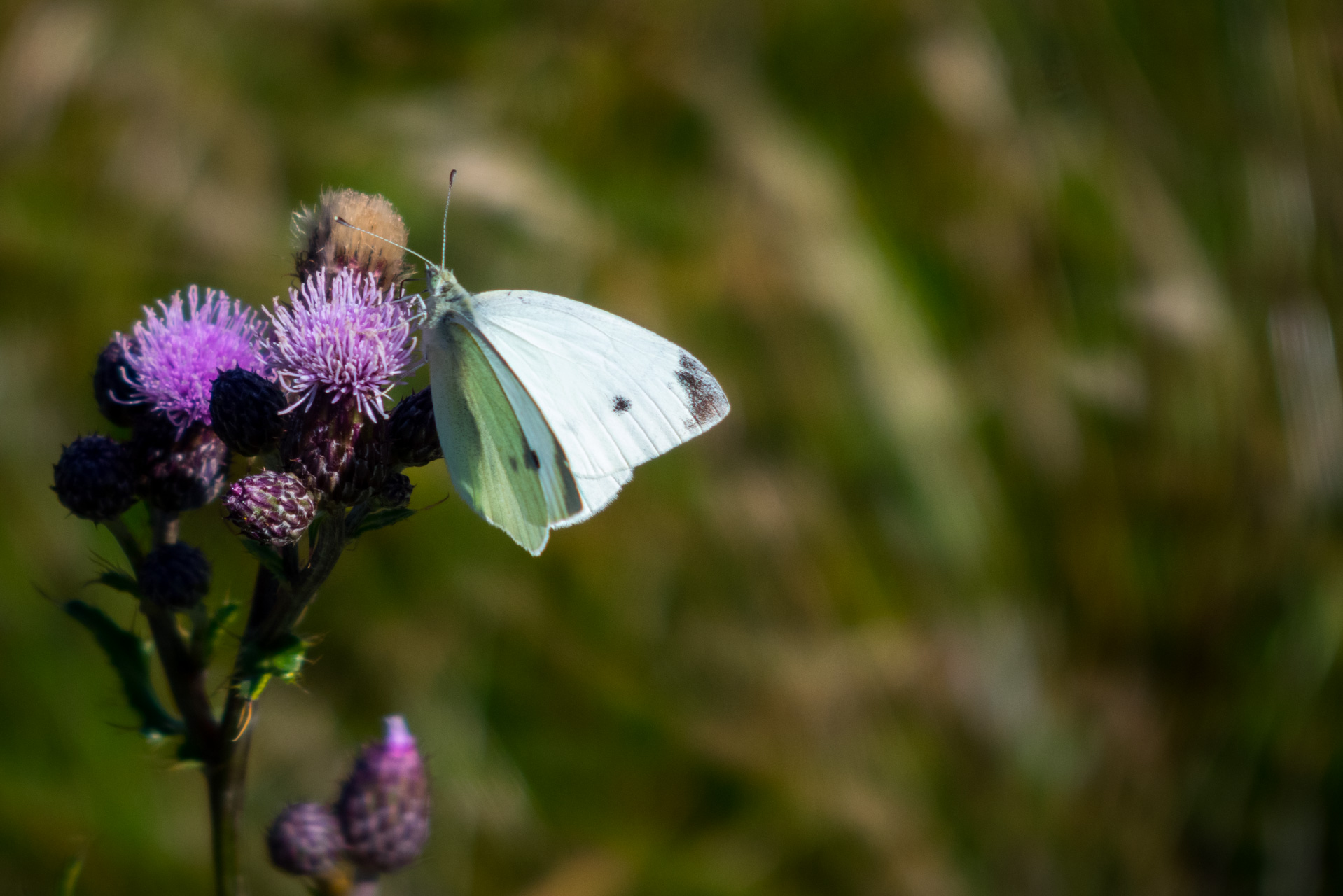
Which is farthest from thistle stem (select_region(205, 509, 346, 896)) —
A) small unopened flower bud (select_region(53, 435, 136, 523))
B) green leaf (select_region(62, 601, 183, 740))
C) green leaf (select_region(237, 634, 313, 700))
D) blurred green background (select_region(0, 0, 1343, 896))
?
blurred green background (select_region(0, 0, 1343, 896))

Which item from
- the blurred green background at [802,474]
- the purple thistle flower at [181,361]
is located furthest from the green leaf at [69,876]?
the blurred green background at [802,474]

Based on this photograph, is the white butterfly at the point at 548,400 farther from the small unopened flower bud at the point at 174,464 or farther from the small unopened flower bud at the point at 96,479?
the small unopened flower bud at the point at 96,479

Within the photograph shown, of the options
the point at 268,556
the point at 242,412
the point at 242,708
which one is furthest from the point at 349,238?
the point at 242,708

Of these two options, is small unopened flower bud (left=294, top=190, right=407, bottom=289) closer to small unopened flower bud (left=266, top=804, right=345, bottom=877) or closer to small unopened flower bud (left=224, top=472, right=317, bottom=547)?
small unopened flower bud (left=224, top=472, right=317, bottom=547)

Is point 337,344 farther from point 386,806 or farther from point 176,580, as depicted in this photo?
point 386,806

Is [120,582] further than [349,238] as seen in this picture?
No

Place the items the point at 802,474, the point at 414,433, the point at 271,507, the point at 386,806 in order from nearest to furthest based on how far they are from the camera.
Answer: the point at 271,507
the point at 414,433
the point at 386,806
the point at 802,474
